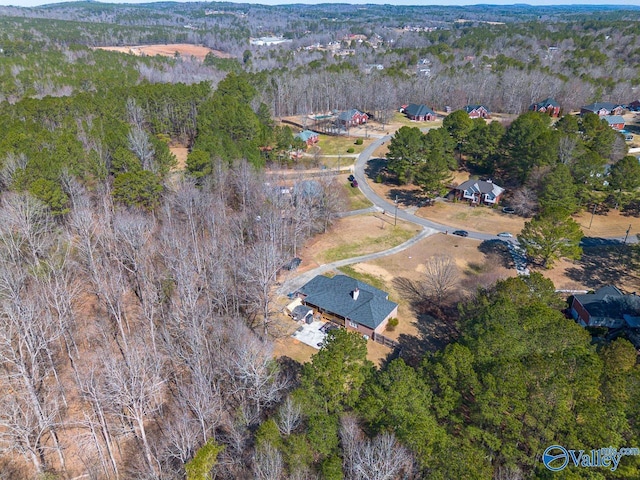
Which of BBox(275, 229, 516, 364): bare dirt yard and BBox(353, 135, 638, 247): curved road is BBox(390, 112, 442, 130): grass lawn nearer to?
BBox(353, 135, 638, 247): curved road

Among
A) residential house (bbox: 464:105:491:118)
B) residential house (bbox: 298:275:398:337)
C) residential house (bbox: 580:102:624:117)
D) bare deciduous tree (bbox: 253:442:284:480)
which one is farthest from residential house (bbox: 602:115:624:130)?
bare deciduous tree (bbox: 253:442:284:480)

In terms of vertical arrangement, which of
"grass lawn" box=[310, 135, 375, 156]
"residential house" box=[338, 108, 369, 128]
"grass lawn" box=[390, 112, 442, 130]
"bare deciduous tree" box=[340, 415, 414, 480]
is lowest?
"grass lawn" box=[310, 135, 375, 156]

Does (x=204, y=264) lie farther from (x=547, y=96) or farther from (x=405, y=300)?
(x=547, y=96)

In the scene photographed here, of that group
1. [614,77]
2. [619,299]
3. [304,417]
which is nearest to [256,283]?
[304,417]

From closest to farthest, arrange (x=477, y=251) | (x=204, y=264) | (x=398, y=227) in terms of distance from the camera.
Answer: (x=204, y=264), (x=477, y=251), (x=398, y=227)

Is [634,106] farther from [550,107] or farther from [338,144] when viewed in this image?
[338,144]

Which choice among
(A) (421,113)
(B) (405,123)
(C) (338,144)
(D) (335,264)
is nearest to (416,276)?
(D) (335,264)
